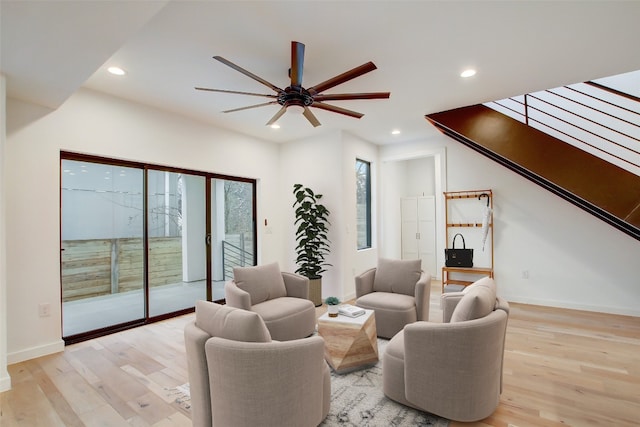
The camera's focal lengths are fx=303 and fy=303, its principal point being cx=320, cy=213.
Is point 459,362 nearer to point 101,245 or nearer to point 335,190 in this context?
point 335,190

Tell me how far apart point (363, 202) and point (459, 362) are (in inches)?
169

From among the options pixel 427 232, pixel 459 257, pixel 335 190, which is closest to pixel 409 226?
pixel 427 232

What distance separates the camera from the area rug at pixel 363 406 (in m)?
2.00

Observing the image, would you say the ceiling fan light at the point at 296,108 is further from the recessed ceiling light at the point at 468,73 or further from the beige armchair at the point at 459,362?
the beige armchair at the point at 459,362

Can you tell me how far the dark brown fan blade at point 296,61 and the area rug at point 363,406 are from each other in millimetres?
2488

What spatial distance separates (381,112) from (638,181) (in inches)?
120

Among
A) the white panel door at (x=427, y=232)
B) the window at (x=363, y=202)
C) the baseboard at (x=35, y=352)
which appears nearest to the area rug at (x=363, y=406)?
the baseboard at (x=35, y=352)

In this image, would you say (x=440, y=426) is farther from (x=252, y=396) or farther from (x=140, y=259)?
(x=140, y=259)

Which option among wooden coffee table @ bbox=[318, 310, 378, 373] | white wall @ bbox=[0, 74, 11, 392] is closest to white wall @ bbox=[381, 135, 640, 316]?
wooden coffee table @ bbox=[318, 310, 378, 373]

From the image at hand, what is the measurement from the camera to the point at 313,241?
4.99 m

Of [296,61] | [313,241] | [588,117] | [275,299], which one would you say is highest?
[588,117]

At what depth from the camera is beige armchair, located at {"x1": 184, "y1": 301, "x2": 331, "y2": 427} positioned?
5.11ft

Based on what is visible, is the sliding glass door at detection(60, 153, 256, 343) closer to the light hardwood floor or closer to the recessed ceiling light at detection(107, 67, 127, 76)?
the light hardwood floor

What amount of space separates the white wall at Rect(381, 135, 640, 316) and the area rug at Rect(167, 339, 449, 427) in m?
3.49
